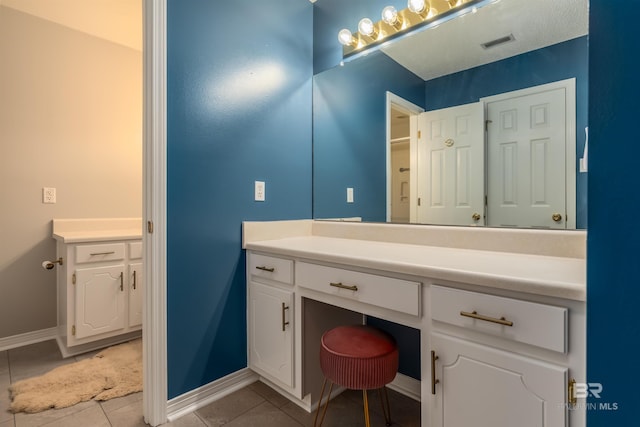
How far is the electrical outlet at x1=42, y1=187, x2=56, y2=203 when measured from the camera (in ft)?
7.90

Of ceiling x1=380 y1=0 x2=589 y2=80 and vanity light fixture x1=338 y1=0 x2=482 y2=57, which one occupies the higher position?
vanity light fixture x1=338 y1=0 x2=482 y2=57

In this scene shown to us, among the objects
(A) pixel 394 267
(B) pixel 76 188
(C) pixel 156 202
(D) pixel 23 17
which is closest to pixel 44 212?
(B) pixel 76 188

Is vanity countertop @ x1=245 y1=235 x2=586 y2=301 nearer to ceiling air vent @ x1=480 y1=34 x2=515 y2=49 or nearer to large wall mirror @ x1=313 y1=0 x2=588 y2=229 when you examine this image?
large wall mirror @ x1=313 y1=0 x2=588 y2=229

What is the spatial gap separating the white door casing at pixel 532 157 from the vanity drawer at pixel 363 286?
0.63 meters

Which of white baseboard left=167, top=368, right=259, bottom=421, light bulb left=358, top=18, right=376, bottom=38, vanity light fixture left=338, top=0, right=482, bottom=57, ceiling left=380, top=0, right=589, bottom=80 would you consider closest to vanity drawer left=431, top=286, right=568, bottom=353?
ceiling left=380, top=0, right=589, bottom=80

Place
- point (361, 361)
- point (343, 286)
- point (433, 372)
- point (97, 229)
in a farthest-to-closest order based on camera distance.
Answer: point (97, 229), point (343, 286), point (361, 361), point (433, 372)

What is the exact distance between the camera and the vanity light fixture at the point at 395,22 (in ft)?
5.16

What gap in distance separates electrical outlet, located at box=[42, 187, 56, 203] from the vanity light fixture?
7.96 feet

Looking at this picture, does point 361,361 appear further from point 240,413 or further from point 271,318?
point 240,413

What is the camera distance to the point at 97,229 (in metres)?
2.62

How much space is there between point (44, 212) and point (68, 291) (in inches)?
30.3

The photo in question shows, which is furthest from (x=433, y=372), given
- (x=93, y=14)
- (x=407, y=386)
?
(x=93, y=14)

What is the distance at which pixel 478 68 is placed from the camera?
152 centimetres

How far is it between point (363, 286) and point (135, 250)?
1.86 m
